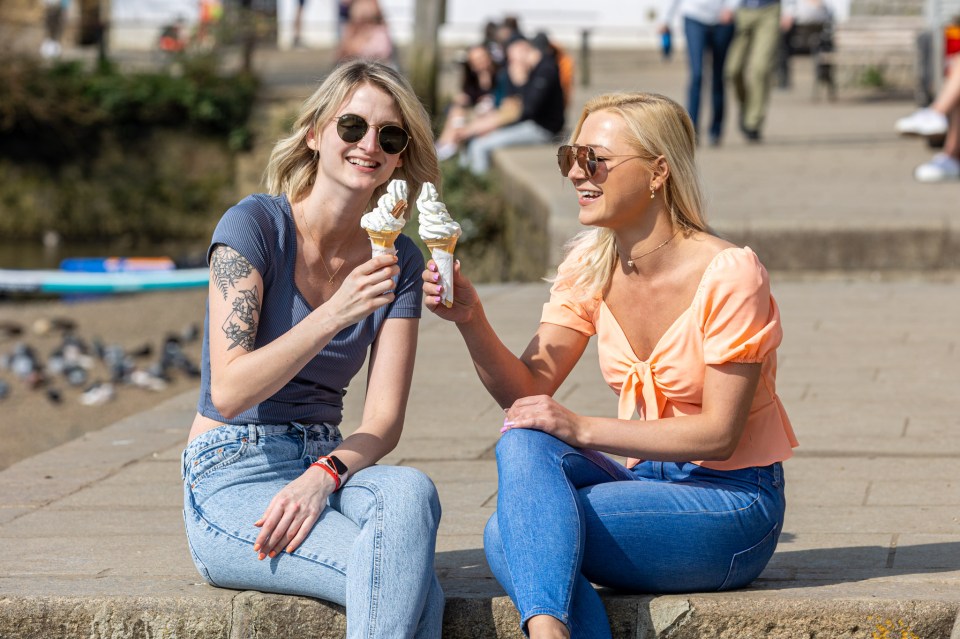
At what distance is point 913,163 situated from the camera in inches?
422

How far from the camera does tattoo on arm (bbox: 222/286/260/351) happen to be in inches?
119

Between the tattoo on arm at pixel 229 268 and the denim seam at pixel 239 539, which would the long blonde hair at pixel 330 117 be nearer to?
the tattoo on arm at pixel 229 268

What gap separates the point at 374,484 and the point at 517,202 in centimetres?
743

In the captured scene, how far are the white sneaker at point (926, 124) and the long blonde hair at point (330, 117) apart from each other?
6.81 m

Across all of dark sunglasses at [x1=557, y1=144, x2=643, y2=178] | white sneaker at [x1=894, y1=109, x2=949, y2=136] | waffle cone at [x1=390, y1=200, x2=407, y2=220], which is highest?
dark sunglasses at [x1=557, y1=144, x2=643, y2=178]

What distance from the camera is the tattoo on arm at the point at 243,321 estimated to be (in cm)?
304

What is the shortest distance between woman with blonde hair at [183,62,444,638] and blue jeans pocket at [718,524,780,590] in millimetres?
629

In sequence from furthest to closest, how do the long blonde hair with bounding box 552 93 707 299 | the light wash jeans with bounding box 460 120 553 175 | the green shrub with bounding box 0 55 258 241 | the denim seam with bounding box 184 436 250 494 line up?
the green shrub with bounding box 0 55 258 241 < the light wash jeans with bounding box 460 120 553 175 < the denim seam with bounding box 184 436 250 494 < the long blonde hair with bounding box 552 93 707 299

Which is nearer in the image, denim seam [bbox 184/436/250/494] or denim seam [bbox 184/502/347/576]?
denim seam [bbox 184/502/347/576]

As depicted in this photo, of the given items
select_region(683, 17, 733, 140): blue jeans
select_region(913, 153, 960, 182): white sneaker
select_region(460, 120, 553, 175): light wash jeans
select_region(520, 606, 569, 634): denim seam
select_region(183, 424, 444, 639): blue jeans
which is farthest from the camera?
select_region(460, 120, 553, 175): light wash jeans

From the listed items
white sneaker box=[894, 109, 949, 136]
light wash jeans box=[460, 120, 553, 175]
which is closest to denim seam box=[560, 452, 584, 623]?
white sneaker box=[894, 109, 949, 136]

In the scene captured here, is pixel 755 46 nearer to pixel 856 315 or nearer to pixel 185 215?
pixel 856 315

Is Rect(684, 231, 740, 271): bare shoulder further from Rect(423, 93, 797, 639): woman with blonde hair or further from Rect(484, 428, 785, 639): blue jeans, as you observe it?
Rect(484, 428, 785, 639): blue jeans

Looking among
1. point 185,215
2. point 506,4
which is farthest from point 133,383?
point 506,4
